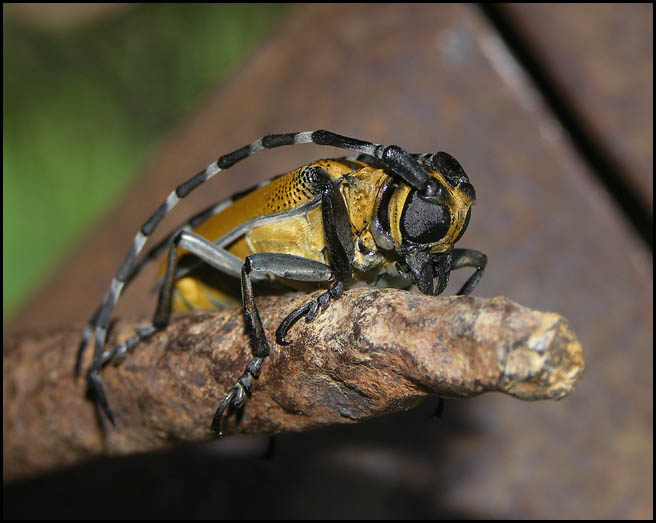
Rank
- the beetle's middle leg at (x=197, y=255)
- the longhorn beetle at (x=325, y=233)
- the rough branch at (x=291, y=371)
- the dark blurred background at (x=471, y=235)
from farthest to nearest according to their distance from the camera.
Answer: the dark blurred background at (x=471, y=235) < the beetle's middle leg at (x=197, y=255) < the longhorn beetle at (x=325, y=233) < the rough branch at (x=291, y=371)

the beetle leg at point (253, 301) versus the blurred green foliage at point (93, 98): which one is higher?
the blurred green foliage at point (93, 98)

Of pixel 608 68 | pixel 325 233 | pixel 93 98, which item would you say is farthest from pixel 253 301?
pixel 93 98

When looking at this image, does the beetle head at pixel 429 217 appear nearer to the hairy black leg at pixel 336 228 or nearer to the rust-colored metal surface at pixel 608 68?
the hairy black leg at pixel 336 228

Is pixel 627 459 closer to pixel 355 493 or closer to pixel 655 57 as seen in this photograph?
pixel 355 493

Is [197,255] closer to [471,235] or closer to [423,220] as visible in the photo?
[423,220]

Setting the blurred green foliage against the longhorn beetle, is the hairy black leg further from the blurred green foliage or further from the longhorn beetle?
the blurred green foliage

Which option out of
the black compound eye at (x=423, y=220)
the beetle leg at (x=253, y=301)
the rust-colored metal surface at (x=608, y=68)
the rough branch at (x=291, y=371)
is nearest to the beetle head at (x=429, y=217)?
the black compound eye at (x=423, y=220)

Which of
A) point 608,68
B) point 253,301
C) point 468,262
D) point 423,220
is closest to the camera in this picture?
point 253,301
